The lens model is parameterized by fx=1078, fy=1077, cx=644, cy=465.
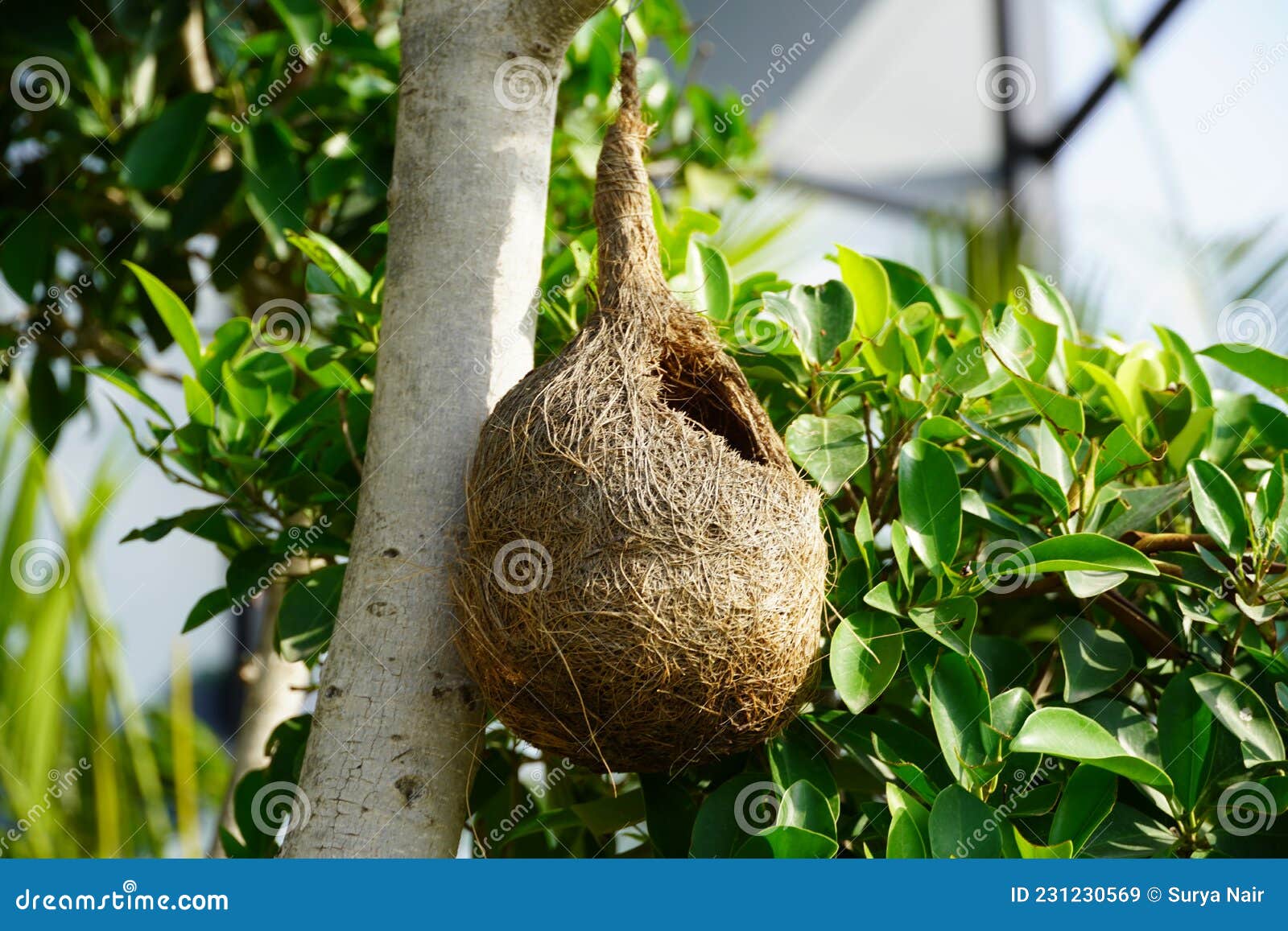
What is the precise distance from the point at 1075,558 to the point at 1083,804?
203 mm

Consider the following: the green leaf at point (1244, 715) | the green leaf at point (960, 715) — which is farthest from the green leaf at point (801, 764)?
the green leaf at point (1244, 715)

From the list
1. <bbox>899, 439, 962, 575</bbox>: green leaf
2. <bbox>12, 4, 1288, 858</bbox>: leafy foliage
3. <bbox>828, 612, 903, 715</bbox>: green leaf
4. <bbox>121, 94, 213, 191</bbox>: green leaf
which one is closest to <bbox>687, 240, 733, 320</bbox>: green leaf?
<bbox>12, 4, 1288, 858</bbox>: leafy foliage

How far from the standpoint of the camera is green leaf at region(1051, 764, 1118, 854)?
0.88 metres

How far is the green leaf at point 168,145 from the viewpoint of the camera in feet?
4.92

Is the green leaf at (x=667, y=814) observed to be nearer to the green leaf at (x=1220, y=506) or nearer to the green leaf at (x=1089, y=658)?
the green leaf at (x=1089, y=658)

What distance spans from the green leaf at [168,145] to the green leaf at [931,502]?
3.64 feet

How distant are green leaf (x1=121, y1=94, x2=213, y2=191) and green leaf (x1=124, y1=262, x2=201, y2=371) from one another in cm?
40

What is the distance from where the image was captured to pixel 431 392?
98 cm

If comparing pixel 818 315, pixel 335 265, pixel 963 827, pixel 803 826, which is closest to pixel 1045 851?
pixel 963 827

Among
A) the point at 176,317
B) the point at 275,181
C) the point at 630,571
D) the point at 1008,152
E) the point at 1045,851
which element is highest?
the point at 1008,152

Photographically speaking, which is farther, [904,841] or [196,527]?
[196,527]

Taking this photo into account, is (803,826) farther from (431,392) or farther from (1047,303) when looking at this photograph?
(1047,303)

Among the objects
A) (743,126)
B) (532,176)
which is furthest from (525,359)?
(743,126)

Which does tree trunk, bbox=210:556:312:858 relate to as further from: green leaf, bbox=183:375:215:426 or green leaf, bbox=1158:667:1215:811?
green leaf, bbox=1158:667:1215:811
